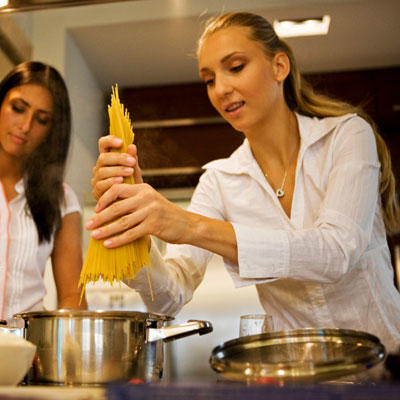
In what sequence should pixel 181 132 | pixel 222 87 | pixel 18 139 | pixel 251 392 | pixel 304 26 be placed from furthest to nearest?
pixel 181 132, pixel 304 26, pixel 18 139, pixel 222 87, pixel 251 392

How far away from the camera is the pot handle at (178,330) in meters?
0.74

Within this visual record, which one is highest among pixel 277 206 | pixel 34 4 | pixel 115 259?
pixel 34 4

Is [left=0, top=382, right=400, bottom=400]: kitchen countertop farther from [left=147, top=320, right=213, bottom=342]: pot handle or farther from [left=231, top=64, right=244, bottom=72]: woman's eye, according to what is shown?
[left=231, top=64, right=244, bottom=72]: woman's eye

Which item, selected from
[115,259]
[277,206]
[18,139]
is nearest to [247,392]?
[115,259]

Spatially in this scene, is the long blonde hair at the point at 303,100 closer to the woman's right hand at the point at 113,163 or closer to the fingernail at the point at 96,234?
the woman's right hand at the point at 113,163

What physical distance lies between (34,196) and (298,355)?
3.53 feet

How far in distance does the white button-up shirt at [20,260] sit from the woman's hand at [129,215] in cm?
68

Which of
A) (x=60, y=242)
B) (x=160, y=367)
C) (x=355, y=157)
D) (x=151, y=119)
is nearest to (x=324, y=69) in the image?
(x=151, y=119)

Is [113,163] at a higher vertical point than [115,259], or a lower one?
higher

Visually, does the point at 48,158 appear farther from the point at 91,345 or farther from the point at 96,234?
the point at 91,345

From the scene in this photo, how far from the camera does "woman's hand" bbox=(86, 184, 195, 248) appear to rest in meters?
0.82

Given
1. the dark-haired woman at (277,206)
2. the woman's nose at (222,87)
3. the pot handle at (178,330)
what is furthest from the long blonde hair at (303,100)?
the pot handle at (178,330)

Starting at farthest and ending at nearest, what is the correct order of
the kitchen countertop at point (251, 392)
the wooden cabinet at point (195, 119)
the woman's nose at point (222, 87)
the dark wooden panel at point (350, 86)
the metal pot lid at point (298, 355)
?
1. the wooden cabinet at point (195, 119)
2. the dark wooden panel at point (350, 86)
3. the woman's nose at point (222, 87)
4. the metal pot lid at point (298, 355)
5. the kitchen countertop at point (251, 392)

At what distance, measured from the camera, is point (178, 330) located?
74 cm
